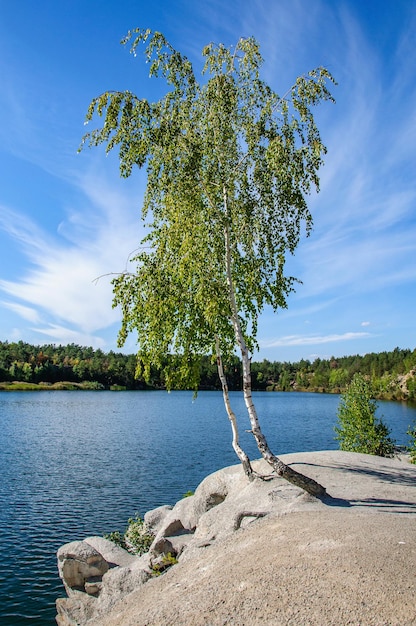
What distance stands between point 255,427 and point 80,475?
2047cm

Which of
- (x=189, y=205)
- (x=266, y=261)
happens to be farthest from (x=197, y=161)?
(x=266, y=261)

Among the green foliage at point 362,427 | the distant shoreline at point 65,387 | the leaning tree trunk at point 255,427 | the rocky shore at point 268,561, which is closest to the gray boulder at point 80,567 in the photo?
the rocky shore at point 268,561

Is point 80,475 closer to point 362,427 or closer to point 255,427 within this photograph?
point 362,427

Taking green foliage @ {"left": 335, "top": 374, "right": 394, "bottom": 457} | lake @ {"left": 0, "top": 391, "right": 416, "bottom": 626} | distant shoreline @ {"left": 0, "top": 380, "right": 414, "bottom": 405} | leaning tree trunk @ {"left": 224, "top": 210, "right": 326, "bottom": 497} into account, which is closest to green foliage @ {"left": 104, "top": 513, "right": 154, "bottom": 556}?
lake @ {"left": 0, "top": 391, "right": 416, "bottom": 626}

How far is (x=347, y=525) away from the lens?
38.7 feet

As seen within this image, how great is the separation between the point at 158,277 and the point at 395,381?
17163cm

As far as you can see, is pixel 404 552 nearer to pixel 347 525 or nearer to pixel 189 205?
pixel 347 525

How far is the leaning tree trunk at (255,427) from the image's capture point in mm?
16062

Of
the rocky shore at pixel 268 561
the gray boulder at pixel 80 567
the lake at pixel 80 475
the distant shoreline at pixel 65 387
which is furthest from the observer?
the distant shoreline at pixel 65 387

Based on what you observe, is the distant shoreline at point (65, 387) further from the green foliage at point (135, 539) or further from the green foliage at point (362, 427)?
the green foliage at point (135, 539)

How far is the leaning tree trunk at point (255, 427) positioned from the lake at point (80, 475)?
8608mm

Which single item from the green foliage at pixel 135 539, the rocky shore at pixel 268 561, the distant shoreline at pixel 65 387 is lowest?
the green foliage at pixel 135 539

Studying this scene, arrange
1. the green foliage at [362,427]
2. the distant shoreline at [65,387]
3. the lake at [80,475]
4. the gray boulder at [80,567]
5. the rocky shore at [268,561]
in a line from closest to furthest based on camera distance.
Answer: the rocky shore at [268,561]
the gray boulder at [80,567]
the lake at [80,475]
the green foliage at [362,427]
the distant shoreline at [65,387]

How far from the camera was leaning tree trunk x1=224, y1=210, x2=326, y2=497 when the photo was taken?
632 inches
